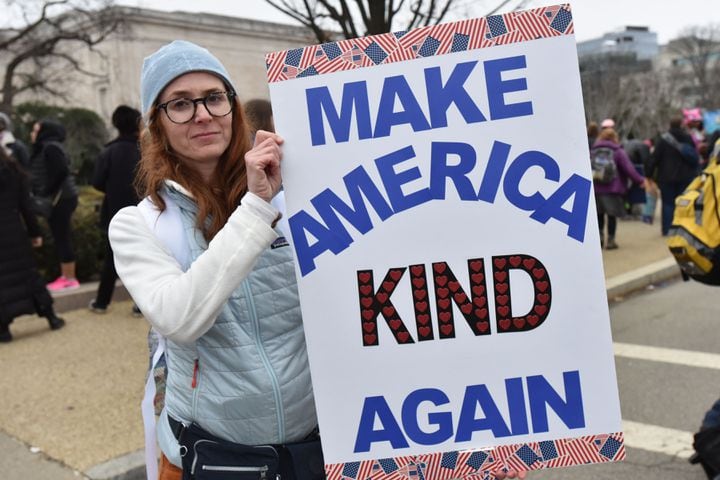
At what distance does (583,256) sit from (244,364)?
853mm

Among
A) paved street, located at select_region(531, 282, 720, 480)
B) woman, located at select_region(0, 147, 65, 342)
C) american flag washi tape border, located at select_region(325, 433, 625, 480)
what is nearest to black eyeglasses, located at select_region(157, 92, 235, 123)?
american flag washi tape border, located at select_region(325, 433, 625, 480)

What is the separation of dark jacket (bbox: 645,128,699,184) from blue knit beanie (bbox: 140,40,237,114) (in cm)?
1090

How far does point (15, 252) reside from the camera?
6.36 m

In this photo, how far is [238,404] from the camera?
181cm

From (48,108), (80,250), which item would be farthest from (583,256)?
(48,108)

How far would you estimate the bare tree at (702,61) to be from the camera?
4734 cm

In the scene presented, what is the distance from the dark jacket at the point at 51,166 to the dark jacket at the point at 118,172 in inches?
44.0

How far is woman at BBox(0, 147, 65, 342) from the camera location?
20.6ft

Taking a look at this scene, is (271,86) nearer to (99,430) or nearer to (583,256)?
(583,256)

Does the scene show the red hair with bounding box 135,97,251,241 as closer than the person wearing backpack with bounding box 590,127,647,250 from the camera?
Yes

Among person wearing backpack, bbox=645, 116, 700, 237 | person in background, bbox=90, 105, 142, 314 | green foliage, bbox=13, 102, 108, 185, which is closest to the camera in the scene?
person in background, bbox=90, 105, 142, 314

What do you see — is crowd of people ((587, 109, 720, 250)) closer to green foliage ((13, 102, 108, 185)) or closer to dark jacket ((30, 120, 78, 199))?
dark jacket ((30, 120, 78, 199))

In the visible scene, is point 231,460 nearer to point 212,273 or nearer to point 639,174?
point 212,273

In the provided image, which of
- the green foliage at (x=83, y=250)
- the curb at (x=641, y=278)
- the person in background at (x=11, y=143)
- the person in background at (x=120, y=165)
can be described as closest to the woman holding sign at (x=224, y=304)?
the person in background at (x=120, y=165)
